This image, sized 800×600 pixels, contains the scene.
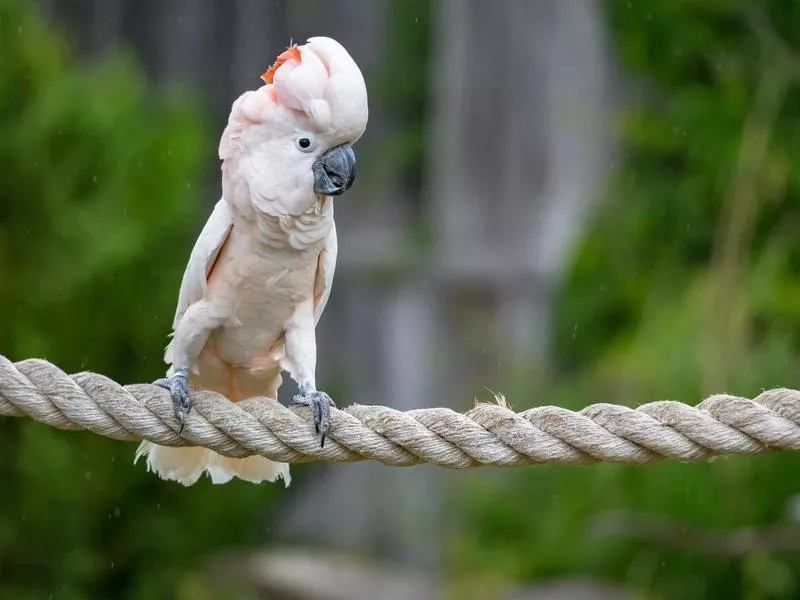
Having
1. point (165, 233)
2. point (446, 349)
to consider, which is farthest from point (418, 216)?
point (165, 233)

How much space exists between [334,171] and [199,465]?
0.69m

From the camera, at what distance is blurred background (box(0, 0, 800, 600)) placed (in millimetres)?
3471

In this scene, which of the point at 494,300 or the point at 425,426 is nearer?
the point at 425,426

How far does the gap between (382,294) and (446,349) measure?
0.46 metres

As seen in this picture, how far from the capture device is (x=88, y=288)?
3.62 meters

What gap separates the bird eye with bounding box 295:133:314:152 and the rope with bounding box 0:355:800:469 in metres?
0.38

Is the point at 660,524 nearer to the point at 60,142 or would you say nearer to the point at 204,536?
the point at 204,536

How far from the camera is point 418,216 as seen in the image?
18.6 feet

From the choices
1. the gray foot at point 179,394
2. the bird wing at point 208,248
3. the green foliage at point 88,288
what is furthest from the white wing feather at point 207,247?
the green foliage at point 88,288

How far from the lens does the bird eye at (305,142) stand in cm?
171

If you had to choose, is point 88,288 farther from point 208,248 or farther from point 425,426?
point 425,426

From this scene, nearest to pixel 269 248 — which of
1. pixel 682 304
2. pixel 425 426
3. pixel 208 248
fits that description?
pixel 208 248

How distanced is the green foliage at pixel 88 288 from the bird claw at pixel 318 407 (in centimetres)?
185

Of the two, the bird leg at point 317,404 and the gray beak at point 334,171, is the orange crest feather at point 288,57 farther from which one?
the bird leg at point 317,404
